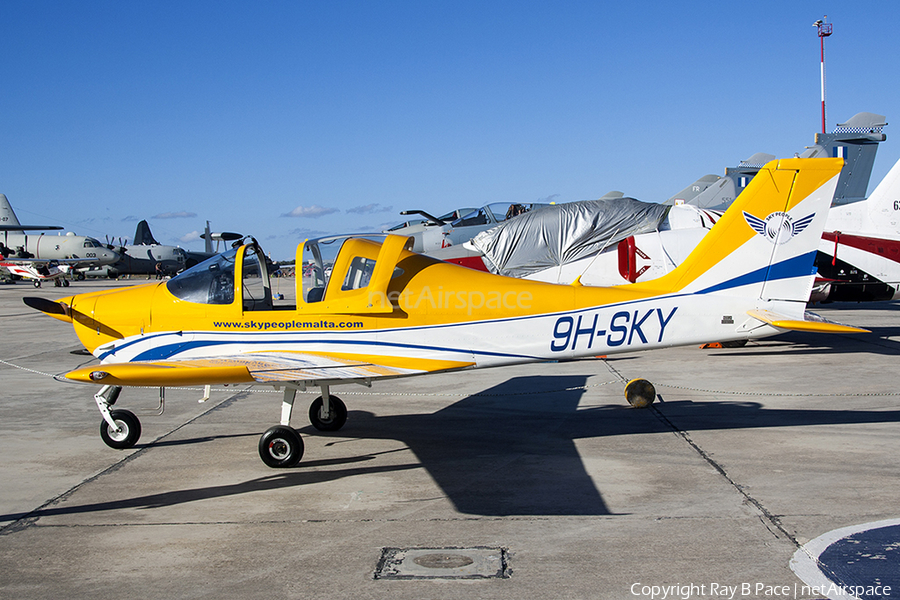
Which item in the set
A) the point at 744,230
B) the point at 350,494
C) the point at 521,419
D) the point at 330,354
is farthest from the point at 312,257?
the point at 744,230

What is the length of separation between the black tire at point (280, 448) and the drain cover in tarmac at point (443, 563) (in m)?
2.19

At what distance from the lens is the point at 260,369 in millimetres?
5930

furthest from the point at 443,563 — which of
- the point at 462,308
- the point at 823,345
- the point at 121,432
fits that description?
the point at 823,345

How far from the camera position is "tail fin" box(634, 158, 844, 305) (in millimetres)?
6988

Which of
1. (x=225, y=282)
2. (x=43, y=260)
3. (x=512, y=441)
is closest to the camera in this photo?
(x=225, y=282)

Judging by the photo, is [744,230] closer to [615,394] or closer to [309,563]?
[615,394]

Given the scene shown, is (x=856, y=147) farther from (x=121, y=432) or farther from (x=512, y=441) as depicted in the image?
(x=121, y=432)

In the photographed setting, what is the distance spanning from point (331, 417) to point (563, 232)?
7423 mm

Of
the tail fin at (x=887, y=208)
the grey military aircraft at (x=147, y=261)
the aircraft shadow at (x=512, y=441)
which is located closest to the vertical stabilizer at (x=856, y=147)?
the tail fin at (x=887, y=208)

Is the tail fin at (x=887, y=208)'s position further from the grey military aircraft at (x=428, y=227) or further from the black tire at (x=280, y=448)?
the black tire at (x=280, y=448)

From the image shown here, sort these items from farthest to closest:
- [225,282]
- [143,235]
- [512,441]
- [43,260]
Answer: [143,235], [43,260], [512,441], [225,282]

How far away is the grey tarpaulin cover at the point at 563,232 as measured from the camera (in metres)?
13.8

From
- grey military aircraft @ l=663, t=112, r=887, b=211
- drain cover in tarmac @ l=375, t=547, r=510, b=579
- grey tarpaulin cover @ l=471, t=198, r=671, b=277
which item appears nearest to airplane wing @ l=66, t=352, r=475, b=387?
drain cover in tarmac @ l=375, t=547, r=510, b=579

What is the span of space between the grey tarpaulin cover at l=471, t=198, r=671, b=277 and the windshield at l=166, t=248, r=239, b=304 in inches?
293
